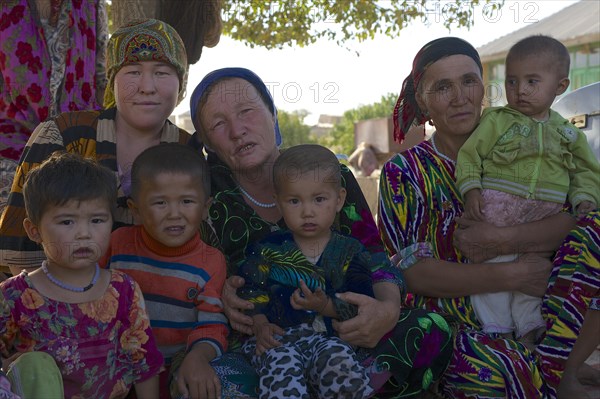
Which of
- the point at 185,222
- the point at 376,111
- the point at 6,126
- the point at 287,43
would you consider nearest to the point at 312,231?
the point at 185,222

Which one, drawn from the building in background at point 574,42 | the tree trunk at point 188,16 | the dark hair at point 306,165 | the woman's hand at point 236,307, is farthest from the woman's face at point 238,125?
the building in background at point 574,42

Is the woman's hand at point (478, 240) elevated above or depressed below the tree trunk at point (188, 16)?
below

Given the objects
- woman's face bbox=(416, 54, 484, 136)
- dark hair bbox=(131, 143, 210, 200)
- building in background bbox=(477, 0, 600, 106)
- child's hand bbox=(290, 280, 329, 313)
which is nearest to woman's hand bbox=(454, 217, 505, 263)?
woman's face bbox=(416, 54, 484, 136)

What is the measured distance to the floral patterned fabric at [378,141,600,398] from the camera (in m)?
2.89

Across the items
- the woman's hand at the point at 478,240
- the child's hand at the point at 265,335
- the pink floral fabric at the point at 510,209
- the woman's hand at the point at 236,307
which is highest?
the pink floral fabric at the point at 510,209

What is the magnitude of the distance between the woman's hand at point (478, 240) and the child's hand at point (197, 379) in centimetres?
133

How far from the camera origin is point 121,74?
3.36 metres

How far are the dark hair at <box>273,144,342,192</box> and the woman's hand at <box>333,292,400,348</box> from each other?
0.52 metres

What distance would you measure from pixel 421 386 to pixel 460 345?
0.25m

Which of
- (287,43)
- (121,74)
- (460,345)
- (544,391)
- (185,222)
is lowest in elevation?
(544,391)

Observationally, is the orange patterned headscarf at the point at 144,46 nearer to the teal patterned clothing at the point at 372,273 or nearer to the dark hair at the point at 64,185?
the teal patterned clothing at the point at 372,273

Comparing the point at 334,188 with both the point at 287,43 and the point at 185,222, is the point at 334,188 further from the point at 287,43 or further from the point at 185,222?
the point at 287,43

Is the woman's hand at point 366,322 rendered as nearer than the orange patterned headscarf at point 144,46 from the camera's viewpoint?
Yes

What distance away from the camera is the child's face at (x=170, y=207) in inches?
112
